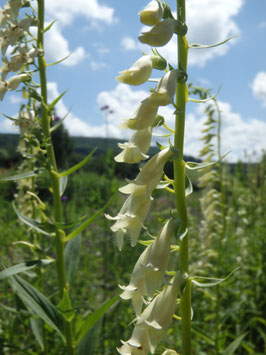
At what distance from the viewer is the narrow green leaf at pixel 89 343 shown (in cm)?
196

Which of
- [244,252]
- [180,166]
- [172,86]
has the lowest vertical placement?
[244,252]

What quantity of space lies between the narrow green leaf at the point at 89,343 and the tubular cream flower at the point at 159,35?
1636mm

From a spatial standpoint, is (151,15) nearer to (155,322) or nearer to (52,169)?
(155,322)

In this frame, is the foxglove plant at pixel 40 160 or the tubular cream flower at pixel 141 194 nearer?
the tubular cream flower at pixel 141 194

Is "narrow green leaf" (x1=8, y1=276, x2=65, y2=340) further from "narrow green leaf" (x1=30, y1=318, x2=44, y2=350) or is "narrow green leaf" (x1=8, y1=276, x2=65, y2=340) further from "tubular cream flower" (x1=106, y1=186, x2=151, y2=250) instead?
"tubular cream flower" (x1=106, y1=186, x2=151, y2=250)

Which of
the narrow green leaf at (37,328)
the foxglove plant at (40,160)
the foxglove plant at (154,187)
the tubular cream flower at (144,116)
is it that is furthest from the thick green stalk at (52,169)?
the tubular cream flower at (144,116)

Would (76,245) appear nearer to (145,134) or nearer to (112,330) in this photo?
(112,330)

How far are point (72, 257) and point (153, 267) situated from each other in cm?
140

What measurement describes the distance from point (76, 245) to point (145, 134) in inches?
58.6

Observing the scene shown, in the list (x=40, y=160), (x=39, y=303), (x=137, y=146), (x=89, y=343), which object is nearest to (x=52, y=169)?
(x=40, y=160)

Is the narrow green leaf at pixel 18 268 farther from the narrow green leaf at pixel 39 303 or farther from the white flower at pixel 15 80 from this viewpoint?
the white flower at pixel 15 80

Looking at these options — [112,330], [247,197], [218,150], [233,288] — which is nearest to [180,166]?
[218,150]

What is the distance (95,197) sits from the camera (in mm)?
4094

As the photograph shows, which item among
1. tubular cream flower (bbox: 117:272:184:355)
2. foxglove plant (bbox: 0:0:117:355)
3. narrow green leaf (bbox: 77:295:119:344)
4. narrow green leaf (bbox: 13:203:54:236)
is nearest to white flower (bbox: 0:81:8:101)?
foxglove plant (bbox: 0:0:117:355)
